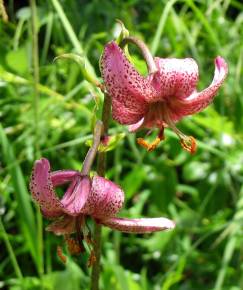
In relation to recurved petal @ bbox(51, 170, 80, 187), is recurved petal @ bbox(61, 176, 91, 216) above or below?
below

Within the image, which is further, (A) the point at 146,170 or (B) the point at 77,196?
(A) the point at 146,170

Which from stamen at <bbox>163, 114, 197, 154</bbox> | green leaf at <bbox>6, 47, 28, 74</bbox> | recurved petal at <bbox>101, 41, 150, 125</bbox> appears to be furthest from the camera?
green leaf at <bbox>6, 47, 28, 74</bbox>

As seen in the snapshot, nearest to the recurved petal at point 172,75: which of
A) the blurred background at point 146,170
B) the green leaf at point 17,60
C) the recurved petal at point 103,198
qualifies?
the recurved petal at point 103,198

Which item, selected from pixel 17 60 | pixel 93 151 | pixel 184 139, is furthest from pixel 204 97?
pixel 17 60

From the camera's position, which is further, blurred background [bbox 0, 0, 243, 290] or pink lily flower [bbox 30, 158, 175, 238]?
blurred background [bbox 0, 0, 243, 290]

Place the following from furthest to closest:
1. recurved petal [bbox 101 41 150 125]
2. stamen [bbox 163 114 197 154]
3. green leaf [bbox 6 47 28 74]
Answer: green leaf [bbox 6 47 28 74]
stamen [bbox 163 114 197 154]
recurved petal [bbox 101 41 150 125]

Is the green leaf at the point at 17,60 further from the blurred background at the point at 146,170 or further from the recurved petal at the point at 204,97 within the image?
the recurved petal at the point at 204,97

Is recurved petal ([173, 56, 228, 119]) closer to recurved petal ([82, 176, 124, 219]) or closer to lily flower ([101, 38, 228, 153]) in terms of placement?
lily flower ([101, 38, 228, 153])

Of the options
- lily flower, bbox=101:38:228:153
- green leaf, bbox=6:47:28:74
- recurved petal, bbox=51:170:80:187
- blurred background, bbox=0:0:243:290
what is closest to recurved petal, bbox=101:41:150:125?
lily flower, bbox=101:38:228:153

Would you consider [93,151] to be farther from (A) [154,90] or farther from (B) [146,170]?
(B) [146,170]
